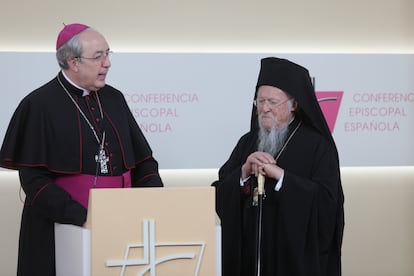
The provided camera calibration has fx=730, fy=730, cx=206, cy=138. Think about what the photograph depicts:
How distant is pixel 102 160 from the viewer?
12.0 feet

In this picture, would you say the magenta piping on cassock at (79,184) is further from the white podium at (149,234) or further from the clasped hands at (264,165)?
the clasped hands at (264,165)

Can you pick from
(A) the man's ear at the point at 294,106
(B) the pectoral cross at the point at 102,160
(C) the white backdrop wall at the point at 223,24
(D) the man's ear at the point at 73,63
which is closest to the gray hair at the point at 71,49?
(D) the man's ear at the point at 73,63

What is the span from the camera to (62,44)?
11.8 feet

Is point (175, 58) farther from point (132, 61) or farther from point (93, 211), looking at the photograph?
point (93, 211)

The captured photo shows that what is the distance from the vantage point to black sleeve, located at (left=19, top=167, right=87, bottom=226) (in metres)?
3.24

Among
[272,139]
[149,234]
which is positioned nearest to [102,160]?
[149,234]

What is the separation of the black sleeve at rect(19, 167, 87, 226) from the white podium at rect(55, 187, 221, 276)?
183 millimetres

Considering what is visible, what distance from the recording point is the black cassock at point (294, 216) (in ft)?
12.4

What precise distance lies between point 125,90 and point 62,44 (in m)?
1.88

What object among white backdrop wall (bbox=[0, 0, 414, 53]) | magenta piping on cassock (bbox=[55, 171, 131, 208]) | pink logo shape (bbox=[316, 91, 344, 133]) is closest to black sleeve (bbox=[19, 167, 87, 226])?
magenta piping on cassock (bbox=[55, 171, 131, 208])

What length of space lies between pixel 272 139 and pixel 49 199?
1.29 m

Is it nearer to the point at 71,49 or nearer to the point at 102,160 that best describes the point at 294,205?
the point at 102,160

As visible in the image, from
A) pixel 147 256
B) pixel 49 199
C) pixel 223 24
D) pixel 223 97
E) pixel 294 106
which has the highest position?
pixel 223 24

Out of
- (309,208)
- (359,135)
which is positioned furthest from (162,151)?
(309,208)
